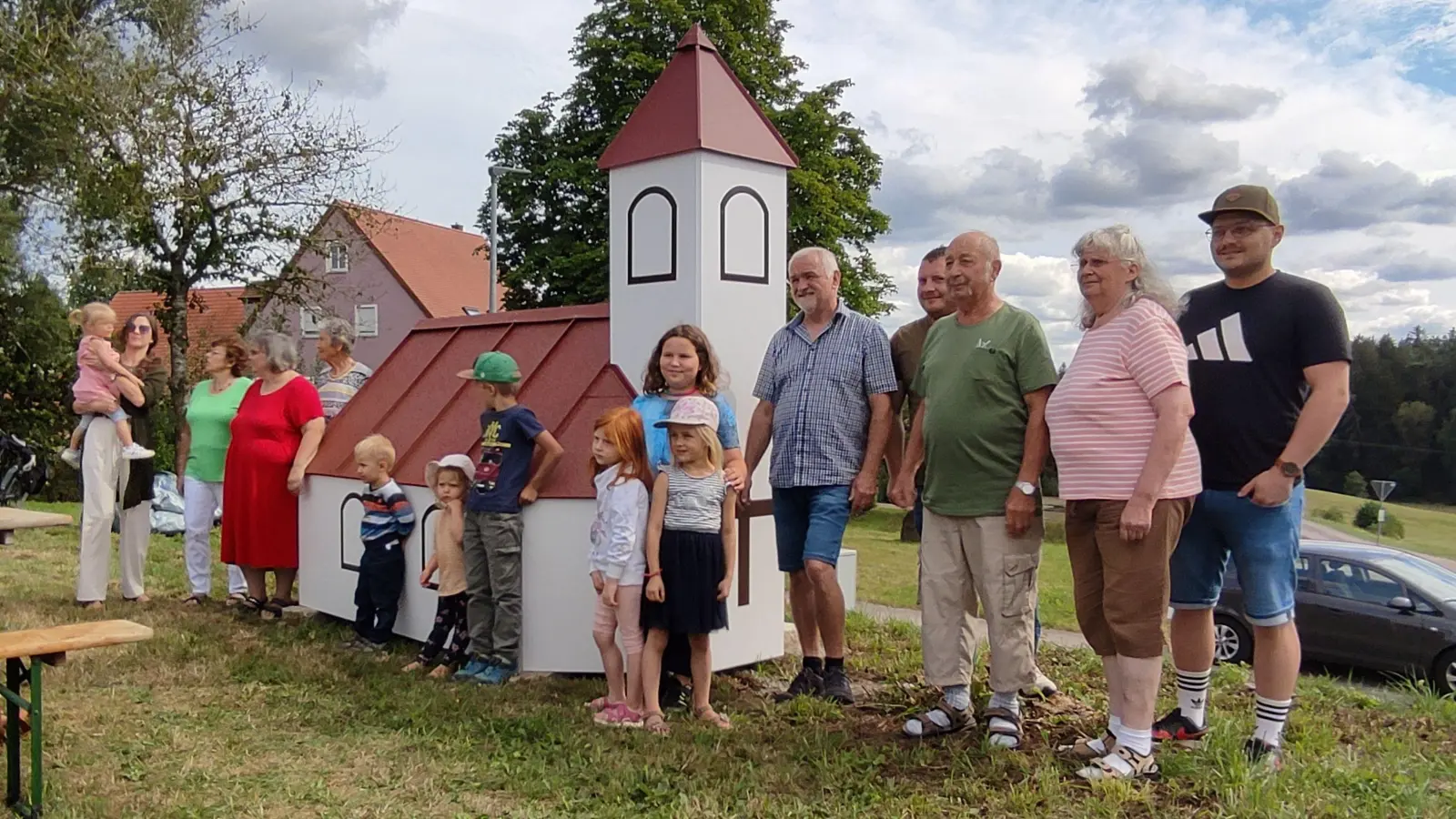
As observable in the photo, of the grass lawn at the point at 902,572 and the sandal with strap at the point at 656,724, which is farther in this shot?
the grass lawn at the point at 902,572

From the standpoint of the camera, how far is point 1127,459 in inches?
143

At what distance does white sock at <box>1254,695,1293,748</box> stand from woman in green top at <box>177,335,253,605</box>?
596 cm

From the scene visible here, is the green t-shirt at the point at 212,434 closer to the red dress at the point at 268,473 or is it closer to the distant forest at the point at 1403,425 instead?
the red dress at the point at 268,473

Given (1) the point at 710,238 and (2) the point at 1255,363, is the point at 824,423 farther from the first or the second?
(2) the point at 1255,363

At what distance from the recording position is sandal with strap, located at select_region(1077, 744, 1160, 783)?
12.3 feet

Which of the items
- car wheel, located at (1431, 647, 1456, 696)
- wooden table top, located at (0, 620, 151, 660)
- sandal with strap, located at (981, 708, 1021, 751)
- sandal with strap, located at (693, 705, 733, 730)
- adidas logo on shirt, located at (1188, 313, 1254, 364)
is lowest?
car wheel, located at (1431, 647, 1456, 696)

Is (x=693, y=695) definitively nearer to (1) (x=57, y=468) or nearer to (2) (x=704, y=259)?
(2) (x=704, y=259)

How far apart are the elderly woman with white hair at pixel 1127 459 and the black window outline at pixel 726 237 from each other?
1971mm

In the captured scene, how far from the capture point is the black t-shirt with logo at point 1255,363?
3.67m

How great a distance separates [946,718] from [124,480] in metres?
5.39

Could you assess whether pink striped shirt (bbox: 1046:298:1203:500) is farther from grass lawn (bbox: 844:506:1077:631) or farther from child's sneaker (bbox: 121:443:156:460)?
child's sneaker (bbox: 121:443:156:460)

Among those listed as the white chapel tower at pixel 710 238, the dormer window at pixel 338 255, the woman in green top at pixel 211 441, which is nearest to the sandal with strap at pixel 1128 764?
the white chapel tower at pixel 710 238

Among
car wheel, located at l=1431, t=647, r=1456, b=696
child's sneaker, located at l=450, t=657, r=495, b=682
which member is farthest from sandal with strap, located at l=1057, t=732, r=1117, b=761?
car wheel, located at l=1431, t=647, r=1456, b=696

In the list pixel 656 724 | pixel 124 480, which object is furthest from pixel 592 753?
pixel 124 480
